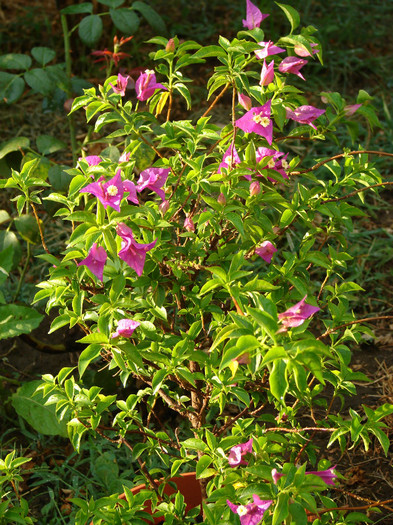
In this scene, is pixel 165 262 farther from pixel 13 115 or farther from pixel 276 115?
pixel 13 115

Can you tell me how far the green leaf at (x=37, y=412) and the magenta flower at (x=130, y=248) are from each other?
944mm

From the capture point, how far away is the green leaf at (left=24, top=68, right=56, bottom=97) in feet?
6.96

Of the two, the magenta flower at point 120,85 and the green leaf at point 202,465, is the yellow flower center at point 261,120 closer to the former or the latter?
the magenta flower at point 120,85

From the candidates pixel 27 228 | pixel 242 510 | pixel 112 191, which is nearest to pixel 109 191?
pixel 112 191

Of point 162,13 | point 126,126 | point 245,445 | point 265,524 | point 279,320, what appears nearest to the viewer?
point 279,320

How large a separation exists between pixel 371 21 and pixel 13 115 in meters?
2.24

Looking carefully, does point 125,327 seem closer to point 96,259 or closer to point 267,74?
point 96,259

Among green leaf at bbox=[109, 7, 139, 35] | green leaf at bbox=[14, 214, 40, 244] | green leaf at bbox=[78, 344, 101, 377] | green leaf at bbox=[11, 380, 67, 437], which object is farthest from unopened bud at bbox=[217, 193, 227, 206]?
green leaf at bbox=[109, 7, 139, 35]

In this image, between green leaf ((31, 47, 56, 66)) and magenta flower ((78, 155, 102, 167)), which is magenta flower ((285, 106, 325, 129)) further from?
green leaf ((31, 47, 56, 66))

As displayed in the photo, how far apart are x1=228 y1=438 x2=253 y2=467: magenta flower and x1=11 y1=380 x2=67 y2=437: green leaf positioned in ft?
2.73

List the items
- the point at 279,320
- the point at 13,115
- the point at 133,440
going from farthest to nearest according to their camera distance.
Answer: the point at 13,115, the point at 133,440, the point at 279,320

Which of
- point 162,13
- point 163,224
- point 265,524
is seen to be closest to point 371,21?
point 162,13

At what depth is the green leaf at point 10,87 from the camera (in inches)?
85.6

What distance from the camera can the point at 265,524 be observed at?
1.06 meters
